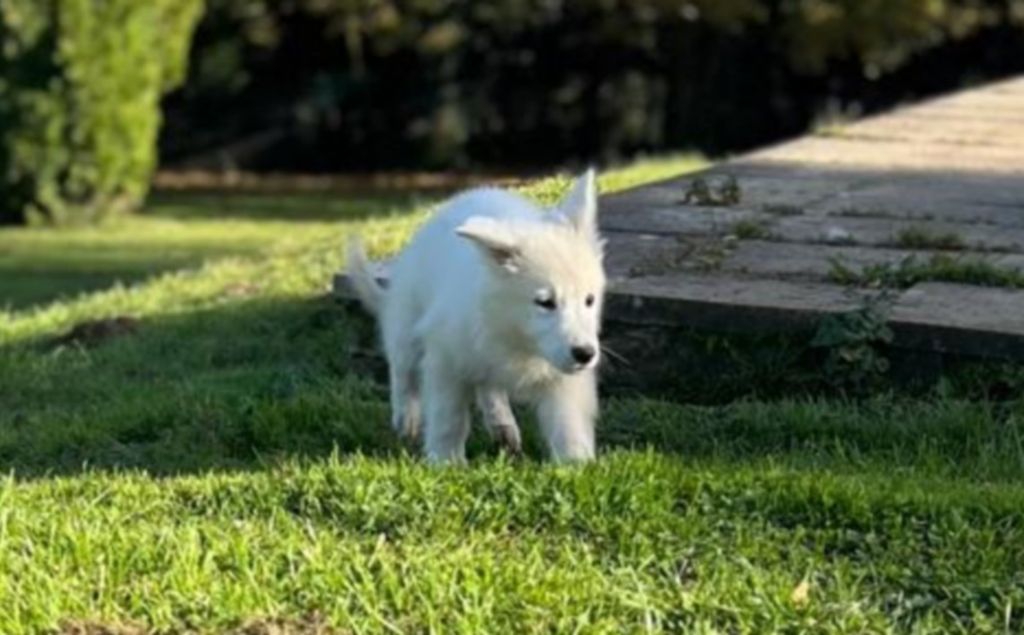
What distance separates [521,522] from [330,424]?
50.2 inches

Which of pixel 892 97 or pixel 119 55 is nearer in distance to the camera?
pixel 119 55

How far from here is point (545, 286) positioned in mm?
4133

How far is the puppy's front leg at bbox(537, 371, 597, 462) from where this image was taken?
4.36m

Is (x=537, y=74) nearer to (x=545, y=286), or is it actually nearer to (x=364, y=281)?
(x=364, y=281)

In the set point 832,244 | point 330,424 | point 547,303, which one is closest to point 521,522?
point 547,303

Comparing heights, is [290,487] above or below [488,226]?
below

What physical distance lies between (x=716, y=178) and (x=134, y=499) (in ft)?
12.1

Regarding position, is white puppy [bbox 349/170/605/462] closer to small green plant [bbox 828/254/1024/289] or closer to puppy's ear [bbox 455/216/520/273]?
puppy's ear [bbox 455/216/520/273]

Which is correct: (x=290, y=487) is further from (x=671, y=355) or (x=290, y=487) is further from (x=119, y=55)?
(x=119, y=55)

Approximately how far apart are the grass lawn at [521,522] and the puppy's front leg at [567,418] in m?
0.13

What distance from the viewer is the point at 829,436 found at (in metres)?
4.66

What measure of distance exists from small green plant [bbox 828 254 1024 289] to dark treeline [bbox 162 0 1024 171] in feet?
43.3

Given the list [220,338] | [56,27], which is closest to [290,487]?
[220,338]

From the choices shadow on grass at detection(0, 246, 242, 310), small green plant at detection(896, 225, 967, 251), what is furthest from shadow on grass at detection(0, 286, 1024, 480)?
shadow on grass at detection(0, 246, 242, 310)
